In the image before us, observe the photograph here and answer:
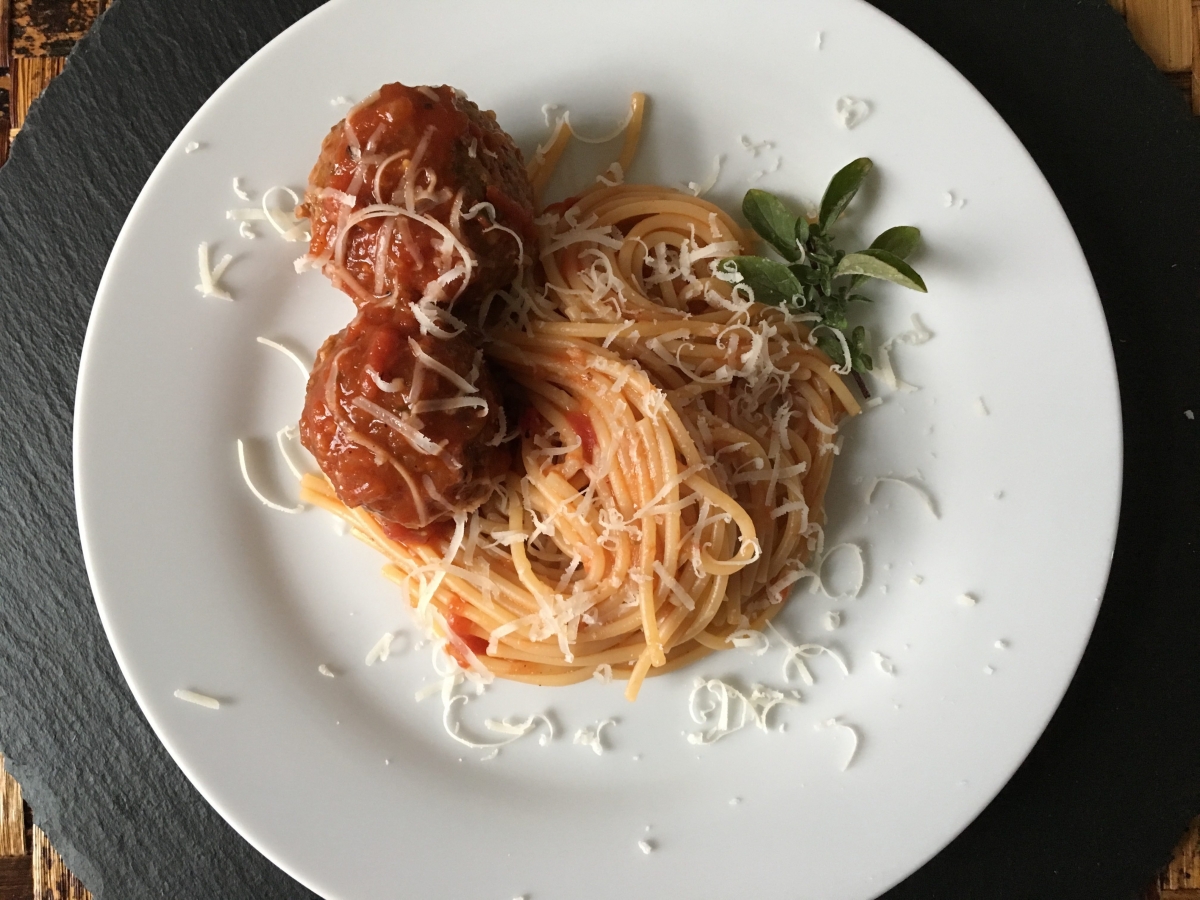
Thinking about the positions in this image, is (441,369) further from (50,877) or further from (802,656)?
(50,877)

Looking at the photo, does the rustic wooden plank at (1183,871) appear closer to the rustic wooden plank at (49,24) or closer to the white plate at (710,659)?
the white plate at (710,659)

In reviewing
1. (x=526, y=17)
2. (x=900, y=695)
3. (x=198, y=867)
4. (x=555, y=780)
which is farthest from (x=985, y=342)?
(x=198, y=867)

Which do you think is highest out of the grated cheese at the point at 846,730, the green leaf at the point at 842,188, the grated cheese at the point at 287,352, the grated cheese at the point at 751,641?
the grated cheese at the point at 287,352

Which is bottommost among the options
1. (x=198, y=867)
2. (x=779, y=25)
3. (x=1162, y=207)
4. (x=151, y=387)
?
(x=198, y=867)

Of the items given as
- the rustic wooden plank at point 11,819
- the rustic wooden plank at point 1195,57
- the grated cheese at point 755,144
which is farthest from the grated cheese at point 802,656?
the rustic wooden plank at point 11,819

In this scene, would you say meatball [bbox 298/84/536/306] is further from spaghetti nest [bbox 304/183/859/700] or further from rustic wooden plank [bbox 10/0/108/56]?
rustic wooden plank [bbox 10/0/108/56]

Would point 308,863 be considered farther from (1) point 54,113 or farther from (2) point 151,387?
(1) point 54,113

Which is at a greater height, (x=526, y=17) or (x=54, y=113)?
(x=54, y=113)
